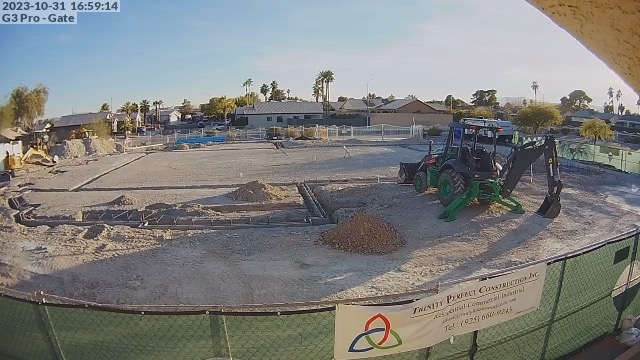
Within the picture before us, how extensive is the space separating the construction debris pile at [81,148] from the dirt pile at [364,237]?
99.0ft

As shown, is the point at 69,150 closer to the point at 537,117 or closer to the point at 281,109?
the point at 281,109

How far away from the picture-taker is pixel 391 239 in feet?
41.3

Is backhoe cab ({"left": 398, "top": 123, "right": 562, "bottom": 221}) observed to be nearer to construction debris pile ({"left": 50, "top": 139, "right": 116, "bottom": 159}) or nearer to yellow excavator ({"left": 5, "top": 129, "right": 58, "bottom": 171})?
yellow excavator ({"left": 5, "top": 129, "right": 58, "bottom": 171})

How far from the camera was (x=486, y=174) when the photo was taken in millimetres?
14773

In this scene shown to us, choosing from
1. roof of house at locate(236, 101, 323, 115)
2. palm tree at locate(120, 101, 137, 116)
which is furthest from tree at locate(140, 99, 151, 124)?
roof of house at locate(236, 101, 323, 115)

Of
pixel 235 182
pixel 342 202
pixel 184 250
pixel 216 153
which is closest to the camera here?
pixel 184 250

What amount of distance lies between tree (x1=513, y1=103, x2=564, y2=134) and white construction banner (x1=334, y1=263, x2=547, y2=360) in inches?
1758

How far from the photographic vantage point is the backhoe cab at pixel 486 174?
14547 mm

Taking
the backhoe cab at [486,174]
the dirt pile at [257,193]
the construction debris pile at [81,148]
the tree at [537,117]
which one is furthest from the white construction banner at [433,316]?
the tree at [537,117]

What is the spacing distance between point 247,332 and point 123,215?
12.7m

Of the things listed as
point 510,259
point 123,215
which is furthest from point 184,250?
point 510,259

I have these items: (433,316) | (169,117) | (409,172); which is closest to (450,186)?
(409,172)

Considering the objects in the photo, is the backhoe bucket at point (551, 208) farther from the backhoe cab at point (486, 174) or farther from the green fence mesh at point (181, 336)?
the green fence mesh at point (181, 336)

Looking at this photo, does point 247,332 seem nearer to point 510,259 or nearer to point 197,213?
point 510,259
